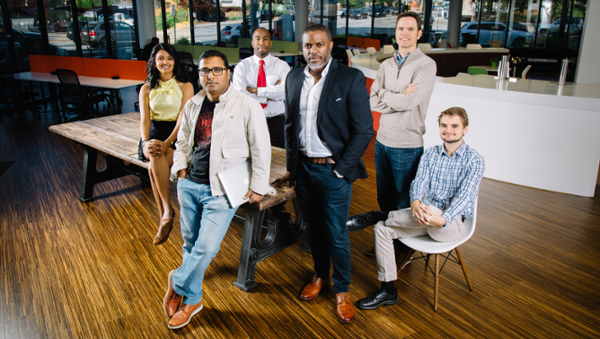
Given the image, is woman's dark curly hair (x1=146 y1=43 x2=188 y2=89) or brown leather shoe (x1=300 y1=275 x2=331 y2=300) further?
woman's dark curly hair (x1=146 y1=43 x2=188 y2=89)

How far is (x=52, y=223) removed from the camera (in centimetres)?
341

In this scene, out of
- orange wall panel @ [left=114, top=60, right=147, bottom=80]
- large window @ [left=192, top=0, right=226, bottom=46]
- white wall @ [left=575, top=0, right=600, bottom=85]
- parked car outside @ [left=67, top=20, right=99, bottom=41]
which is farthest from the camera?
large window @ [left=192, top=0, right=226, bottom=46]

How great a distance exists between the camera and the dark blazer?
195 cm

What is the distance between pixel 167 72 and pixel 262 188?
1.23 metres

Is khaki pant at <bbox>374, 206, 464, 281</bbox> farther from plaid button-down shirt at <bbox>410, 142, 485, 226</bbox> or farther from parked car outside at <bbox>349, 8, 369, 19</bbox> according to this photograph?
parked car outside at <bbox>349, 8, 369, 19</bbox>

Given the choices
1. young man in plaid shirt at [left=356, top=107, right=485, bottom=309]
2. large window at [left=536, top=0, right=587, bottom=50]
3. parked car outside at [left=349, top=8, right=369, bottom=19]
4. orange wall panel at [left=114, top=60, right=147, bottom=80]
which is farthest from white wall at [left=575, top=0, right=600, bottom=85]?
parked car outside at [left=349, top=8, right=369, bottom=19]

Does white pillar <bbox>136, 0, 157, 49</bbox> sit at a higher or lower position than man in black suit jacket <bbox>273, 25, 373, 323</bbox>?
higher

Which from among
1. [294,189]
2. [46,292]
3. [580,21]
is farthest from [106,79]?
[580,21]

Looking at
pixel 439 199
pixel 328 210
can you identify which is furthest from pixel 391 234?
pixel 328 210

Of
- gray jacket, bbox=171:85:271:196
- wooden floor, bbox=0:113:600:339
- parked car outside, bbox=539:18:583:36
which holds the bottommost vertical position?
wooden floor, bbox=0:113:600:339

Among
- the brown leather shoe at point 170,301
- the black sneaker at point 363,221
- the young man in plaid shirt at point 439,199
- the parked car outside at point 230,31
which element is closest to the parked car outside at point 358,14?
the parked car outside at point 230,31

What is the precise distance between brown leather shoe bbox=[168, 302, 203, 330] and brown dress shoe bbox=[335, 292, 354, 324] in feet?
2.55

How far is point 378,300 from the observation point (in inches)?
92.1

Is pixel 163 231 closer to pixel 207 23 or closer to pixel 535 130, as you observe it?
pixel 535 130
